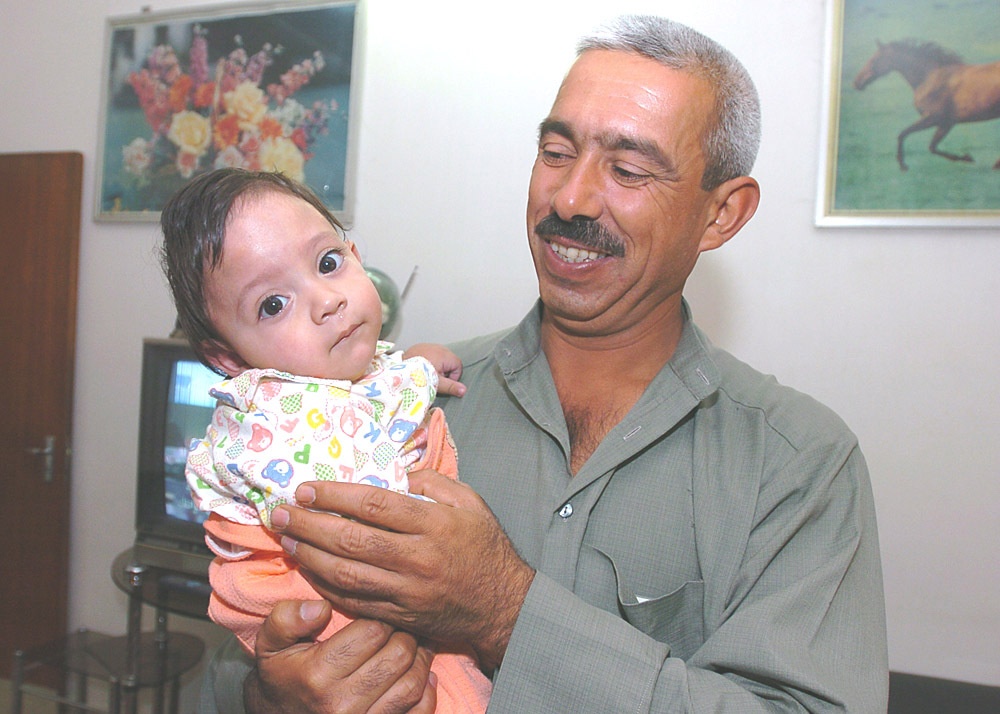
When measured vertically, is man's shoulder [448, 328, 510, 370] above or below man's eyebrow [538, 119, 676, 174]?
below

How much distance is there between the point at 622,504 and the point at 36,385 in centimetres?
350

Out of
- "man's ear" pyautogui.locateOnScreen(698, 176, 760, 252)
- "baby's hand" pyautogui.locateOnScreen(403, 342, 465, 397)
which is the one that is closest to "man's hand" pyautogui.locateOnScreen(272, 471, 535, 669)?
"baby's hand" pyautogui.locateOnScreen(403, 342, 465, 397)

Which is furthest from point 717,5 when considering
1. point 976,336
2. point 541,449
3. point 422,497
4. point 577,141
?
point 422,497

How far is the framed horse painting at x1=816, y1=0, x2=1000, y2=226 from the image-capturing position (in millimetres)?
2416

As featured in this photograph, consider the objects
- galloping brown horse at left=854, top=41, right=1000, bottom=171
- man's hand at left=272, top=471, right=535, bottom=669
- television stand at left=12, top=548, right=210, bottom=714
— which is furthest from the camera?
television stand at left=12, top=548, right=210, bottom=714

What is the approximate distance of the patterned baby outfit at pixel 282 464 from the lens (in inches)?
43.5

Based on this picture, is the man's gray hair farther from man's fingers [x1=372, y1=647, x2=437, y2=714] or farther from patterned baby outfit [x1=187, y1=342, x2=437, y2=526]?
man's fingers [x1=372, y1=647, x2=437, y2=714]

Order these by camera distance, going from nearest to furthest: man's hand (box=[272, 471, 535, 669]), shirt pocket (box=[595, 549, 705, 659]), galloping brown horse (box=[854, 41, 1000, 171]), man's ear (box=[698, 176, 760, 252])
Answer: man's hand (box=[272, 471, 535, 669]), shirt pocket (box=[595, 549, 705, 659]), man's ear (box=[698, 176, 760, 252]), galloping brown horse (box=[854, 41, 1000, 171])

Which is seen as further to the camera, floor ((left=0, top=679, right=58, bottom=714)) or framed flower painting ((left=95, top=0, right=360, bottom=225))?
floor ((left=0, top=679, right=58, bottom=714))

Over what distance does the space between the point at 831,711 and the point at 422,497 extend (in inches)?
24.9

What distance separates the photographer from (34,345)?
3.88m

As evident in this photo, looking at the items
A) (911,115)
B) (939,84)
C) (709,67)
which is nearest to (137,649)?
(709,67)

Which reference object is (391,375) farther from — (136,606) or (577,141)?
(136,606)

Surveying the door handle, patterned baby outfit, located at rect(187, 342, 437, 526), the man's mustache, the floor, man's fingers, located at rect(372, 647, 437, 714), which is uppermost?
the man's mustache
